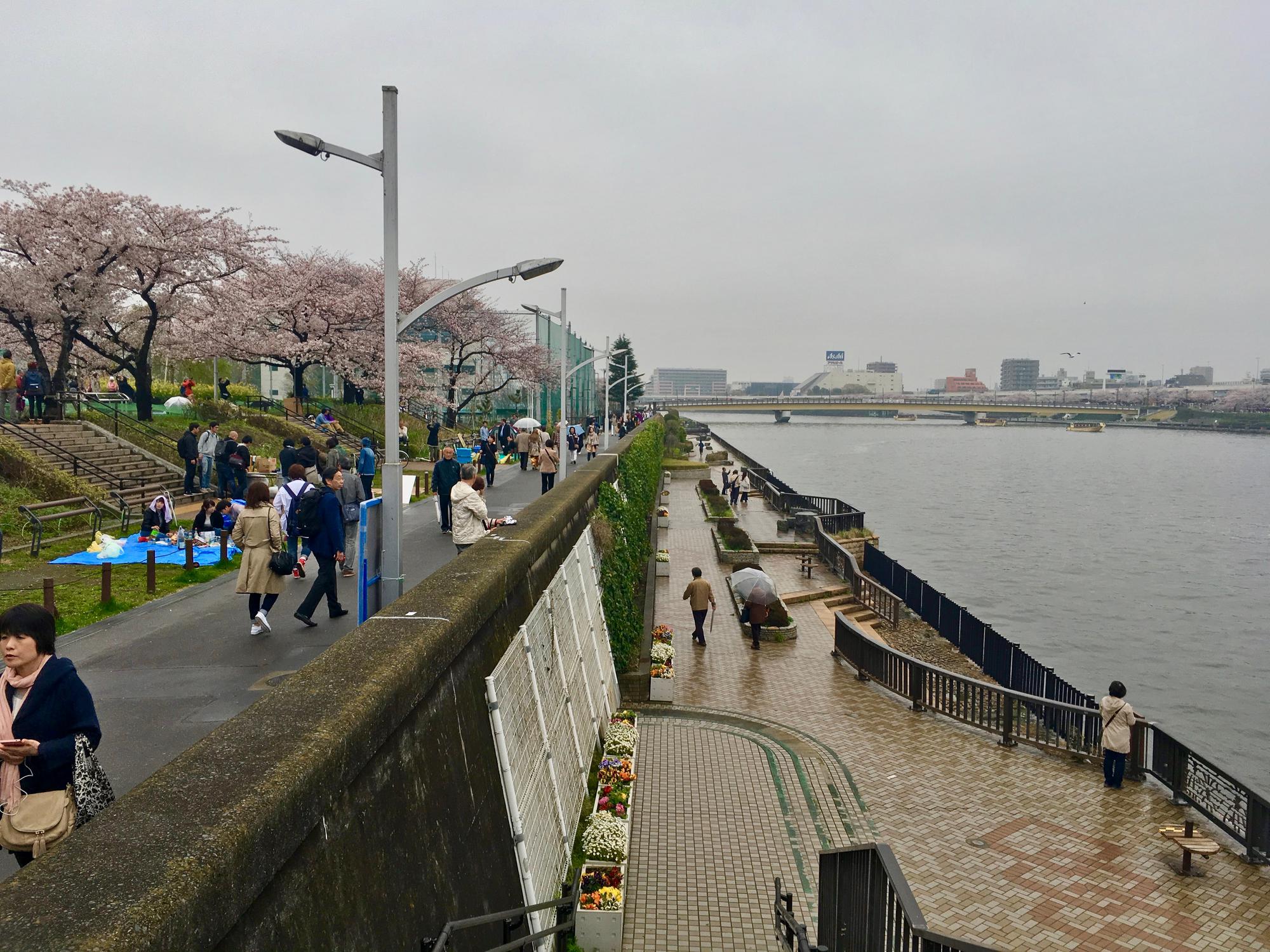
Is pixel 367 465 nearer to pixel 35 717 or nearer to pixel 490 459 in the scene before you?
pixel 490 459

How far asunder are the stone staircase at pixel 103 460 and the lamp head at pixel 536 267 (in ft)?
41.4

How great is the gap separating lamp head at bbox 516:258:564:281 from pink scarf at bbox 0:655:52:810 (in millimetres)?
8177

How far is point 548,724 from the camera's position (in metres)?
8.45

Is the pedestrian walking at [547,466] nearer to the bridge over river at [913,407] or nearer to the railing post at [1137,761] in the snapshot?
the railing post at [1137,761]

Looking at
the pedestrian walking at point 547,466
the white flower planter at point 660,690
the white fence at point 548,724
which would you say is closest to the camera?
the white fence at point 548,724

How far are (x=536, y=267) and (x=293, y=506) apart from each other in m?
4.63

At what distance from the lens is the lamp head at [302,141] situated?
8.48 meters

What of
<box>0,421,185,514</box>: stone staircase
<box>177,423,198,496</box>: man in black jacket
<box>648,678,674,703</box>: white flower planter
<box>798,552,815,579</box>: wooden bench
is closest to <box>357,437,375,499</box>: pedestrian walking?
<box>177,423,198,496</box>: man in black jacket

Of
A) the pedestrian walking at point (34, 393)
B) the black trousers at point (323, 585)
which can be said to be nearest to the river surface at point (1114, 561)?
the black trousers at point (323, 585)

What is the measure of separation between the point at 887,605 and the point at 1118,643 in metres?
9.50

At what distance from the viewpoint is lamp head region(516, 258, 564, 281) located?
37.8 ft

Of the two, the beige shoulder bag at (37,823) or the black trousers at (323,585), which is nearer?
the beige shoulder bag at (37,823)

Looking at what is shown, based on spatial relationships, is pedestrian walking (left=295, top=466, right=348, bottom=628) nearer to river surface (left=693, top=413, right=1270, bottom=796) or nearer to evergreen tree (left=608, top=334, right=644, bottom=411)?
river surface (left=693, top=413, right=1270, bottom=796)

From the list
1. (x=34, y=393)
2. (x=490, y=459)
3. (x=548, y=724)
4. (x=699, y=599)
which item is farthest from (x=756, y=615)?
(x=34, y=393)
